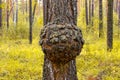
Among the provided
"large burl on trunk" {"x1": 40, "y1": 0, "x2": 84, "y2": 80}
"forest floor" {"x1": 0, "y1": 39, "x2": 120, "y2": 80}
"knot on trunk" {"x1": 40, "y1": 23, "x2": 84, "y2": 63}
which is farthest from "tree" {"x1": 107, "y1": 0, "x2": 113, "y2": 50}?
"knot on trunk" {"x1": 40, "y1": 23, "x2": 84, "y2": 63}

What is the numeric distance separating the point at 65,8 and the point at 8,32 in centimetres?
2190

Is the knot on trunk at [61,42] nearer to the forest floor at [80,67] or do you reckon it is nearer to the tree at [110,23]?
the forest floor at [80,67]

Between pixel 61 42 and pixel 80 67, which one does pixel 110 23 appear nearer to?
pixel 80 67

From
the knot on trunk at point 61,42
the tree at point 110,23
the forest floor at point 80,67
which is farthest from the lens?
the tree at point 110,23

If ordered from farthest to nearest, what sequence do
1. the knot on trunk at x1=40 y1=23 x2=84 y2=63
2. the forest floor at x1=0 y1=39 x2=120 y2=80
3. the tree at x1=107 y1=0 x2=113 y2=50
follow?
the tree at x1=107 y1=0 x2=113 y2=50 < the forest floor at x1=0 y1=39 x2=120 y2=80 < the knot on trunk at x1=40 y1=23 x2=84 y2=63

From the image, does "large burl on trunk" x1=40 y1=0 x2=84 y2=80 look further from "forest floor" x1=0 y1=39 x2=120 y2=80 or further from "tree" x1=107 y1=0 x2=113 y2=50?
"tree" x1=107 y1=0 x2=113 y2=50

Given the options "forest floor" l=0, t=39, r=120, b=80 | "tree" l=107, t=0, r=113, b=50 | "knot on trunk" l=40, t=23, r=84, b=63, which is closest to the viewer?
"knot on trunk" l=40, t=23, r=84, b=63

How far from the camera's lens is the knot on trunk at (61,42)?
2.92 metres

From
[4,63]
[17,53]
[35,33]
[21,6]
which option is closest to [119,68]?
[4,63]

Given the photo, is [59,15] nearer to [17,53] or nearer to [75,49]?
[75,49]

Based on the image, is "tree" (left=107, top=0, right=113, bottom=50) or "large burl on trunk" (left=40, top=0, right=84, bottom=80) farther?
"tree" (left=107, top=0, right=113, bottom=50)

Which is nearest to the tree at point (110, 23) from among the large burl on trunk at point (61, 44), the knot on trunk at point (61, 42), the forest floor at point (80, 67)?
the forest floor at point (80, 67)

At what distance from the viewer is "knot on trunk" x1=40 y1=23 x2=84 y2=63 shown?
292 centimetres

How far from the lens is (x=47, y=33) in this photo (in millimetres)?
3049
